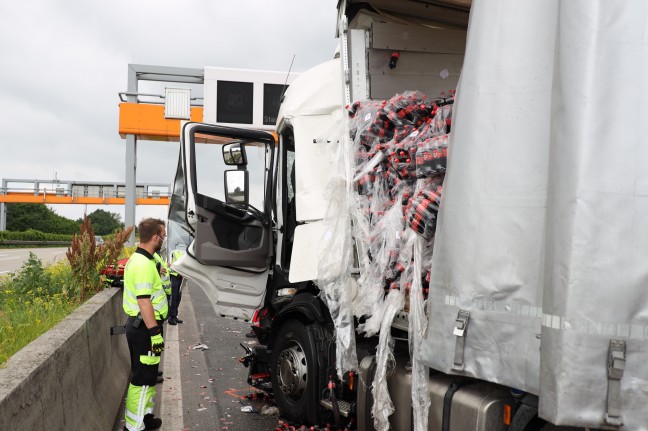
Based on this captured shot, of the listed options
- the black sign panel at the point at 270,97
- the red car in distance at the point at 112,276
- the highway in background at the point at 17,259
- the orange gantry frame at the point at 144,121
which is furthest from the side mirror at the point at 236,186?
the orange gantry frame at the point at 144,121

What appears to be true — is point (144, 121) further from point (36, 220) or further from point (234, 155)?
point (36, 220)

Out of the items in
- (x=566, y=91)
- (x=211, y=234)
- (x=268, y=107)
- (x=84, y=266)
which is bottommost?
(x=84, y=266)

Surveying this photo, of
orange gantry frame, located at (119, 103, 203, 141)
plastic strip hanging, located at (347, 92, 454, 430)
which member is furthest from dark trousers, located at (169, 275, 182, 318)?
orange gantry frame, located at (119, 103, 203, 141)

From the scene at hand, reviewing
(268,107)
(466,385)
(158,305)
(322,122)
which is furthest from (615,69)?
(268,107)

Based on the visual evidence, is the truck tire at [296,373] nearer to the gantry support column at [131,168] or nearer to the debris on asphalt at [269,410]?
the debris on asphalt at [269,410]

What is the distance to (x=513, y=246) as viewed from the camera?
2801 mm

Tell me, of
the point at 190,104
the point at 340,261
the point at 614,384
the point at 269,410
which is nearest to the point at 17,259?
the point at 190,104

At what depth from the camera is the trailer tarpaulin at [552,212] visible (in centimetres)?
235

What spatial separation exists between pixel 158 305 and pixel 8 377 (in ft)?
7.52

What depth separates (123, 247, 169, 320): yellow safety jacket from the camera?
5.40 m

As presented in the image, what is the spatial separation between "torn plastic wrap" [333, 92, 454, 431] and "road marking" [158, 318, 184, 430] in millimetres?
2604

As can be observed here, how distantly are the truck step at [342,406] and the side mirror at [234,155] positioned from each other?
233 cm

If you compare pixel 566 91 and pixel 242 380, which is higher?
pixel 566 91

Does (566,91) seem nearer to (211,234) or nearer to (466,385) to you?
(466,385)
